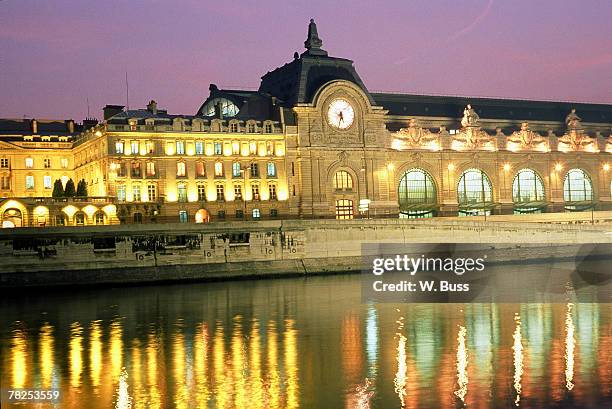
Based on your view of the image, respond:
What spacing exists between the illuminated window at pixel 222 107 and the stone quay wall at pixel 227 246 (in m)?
30.5

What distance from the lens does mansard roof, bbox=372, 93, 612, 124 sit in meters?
112

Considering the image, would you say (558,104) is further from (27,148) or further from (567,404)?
(567,404)

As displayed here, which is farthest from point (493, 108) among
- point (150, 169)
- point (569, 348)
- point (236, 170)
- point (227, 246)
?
point (569, 348)

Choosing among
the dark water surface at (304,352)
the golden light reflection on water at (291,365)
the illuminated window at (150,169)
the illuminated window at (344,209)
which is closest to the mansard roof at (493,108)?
the illuminated window at (344,209)

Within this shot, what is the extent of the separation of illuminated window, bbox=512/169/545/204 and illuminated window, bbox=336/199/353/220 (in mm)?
24943

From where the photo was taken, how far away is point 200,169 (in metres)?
94.6

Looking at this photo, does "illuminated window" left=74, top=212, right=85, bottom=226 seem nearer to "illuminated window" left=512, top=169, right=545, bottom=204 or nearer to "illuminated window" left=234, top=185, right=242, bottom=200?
"illuminated window" left=234, top=185, right=242, bottom=200

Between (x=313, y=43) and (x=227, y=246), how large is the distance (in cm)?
3914

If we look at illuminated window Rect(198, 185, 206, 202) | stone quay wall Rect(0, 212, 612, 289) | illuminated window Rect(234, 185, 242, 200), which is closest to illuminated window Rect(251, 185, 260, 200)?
illuminated window Rect(234, 185, 242, 200)

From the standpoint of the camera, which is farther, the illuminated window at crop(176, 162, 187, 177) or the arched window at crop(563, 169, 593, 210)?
the arched window at crop(563, 169, 593, 210)

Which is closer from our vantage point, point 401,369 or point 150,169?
point 401,369

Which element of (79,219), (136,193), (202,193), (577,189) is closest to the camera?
(79,219)

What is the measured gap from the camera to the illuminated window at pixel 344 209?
10306 cm

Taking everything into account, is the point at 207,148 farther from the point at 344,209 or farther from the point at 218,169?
the point at 344,209
